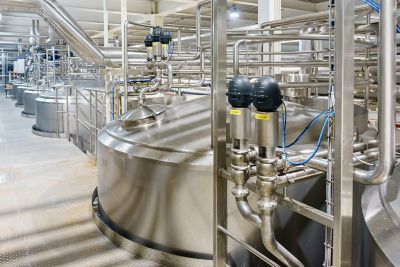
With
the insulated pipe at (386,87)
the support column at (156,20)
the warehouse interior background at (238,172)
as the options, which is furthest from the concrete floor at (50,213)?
the support column at (156,20)

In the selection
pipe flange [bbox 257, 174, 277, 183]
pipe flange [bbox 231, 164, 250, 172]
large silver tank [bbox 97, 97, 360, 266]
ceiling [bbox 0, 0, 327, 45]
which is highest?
ceiling [bbox 0, 0, 327, 45]

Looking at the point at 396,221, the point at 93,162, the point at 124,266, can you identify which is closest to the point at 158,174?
the point at 124,266

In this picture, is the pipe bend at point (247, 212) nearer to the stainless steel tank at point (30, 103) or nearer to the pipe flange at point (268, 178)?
the pipe flange at point (268, 178)

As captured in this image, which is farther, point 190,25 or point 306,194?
point 190,25

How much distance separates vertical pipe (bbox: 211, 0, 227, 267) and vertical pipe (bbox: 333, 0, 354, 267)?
486mm

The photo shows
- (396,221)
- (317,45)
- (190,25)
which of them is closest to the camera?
(396,221)

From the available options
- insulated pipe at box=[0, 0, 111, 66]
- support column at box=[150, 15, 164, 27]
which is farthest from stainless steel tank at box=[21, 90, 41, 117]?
insulated pipe at box=[0, 0, 111, 66]

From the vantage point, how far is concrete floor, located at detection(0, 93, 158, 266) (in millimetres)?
1819

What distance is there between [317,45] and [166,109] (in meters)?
1.29

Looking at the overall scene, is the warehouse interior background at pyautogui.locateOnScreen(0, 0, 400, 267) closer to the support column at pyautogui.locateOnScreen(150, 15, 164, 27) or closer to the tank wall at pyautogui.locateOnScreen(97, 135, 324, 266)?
the tank wall at pyautogui.locateOnScreen(97, 135, 324, 266)

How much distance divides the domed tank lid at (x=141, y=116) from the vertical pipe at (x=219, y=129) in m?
0.99

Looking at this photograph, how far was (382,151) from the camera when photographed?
2.57 ft

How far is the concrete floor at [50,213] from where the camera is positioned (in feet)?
5.97

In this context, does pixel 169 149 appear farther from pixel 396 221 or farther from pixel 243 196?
pixel 396 221
